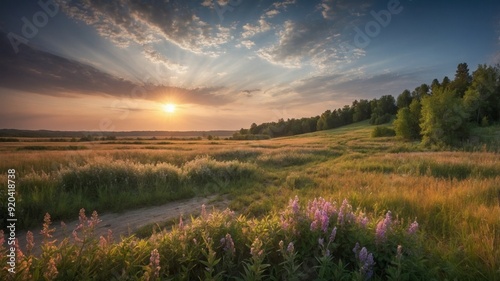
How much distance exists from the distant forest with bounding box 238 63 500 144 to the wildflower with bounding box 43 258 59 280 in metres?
41.0

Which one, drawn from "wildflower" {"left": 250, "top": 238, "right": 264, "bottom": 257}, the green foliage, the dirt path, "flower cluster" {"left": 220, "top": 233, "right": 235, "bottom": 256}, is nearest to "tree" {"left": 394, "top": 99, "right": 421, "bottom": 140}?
the green foliage

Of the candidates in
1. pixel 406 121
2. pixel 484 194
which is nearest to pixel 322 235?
pixel 484 194

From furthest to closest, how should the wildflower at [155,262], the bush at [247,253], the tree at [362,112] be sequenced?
1. the tree at [362,112]
2. the bush at [247,253]
3. the wildflower at [155,262]

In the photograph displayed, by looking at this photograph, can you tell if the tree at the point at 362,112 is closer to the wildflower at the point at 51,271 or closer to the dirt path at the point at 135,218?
the dirt path at the point at 135,218

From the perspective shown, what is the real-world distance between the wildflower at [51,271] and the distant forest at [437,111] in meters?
41.0

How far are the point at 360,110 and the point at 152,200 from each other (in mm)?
105742

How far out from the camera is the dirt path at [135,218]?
5.83m

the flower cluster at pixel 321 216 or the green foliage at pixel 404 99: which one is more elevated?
the green foliage at pixel 404 99

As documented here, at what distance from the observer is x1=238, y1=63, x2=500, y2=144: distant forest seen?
1332 inches

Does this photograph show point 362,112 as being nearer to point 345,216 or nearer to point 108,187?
point 108,187

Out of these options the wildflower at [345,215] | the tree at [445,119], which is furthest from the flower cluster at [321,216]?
the tree at [445,119]

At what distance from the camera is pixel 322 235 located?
360cm

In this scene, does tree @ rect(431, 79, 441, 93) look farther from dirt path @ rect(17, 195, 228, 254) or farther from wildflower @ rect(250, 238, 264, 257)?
wildflower @ rect(250, 238, 264, 257)

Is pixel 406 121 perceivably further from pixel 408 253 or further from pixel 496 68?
pixel 408 253
